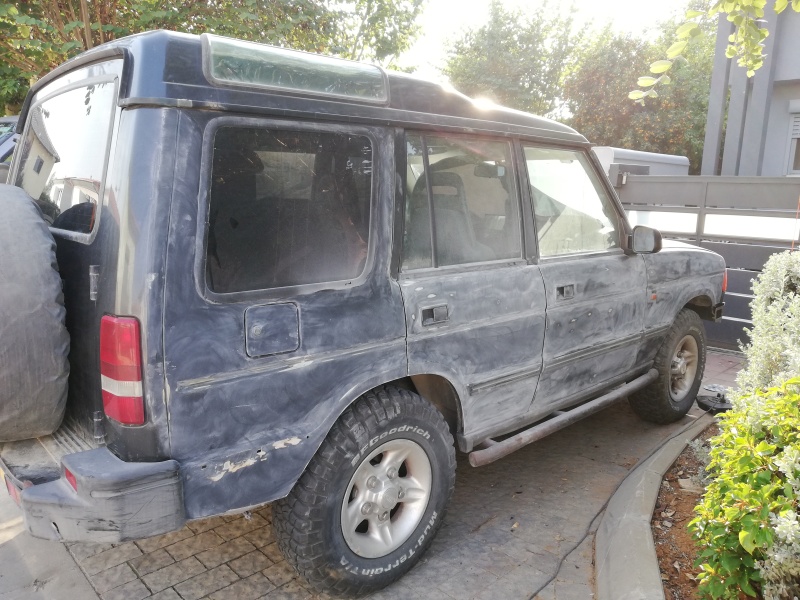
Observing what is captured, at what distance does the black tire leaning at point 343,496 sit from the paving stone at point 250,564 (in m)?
0.49

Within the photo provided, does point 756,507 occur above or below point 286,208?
below

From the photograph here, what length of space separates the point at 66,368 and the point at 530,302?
220cm

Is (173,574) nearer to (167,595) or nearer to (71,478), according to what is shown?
(167,595)

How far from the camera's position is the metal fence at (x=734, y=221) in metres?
6.75

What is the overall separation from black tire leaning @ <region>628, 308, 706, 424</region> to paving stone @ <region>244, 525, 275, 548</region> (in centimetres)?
290

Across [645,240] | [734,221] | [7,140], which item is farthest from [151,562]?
[734,221]

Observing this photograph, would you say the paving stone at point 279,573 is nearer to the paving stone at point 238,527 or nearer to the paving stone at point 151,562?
the paving stone at point 238,527

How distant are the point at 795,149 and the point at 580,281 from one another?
10.7 m

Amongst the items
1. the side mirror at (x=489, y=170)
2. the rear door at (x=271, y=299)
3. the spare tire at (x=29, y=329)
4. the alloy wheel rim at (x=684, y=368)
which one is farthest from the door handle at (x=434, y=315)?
the alloy wheel rim at (x=684, y=368)

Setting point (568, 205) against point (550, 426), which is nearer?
point (550, 426)

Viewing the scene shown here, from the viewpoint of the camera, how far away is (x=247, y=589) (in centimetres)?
280

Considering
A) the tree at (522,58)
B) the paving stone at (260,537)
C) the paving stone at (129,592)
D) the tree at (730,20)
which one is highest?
the tree at (522,58)

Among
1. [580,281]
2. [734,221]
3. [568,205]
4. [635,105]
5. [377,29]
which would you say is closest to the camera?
[580,281]

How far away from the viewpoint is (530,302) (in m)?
3.29
